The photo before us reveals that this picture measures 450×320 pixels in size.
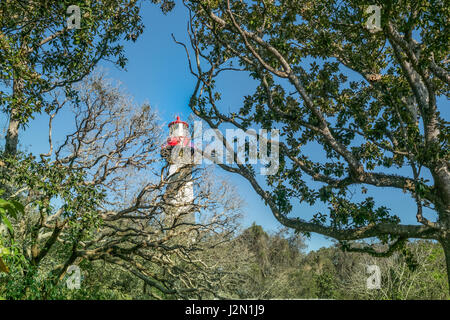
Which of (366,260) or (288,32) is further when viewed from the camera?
(366,260)

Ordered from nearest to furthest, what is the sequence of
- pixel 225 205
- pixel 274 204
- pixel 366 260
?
pixel 274 204 → pixel 225 205 → pixel 366 260

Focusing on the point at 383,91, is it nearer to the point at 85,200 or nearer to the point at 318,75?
the point at 318,75

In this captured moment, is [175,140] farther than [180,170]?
Yes

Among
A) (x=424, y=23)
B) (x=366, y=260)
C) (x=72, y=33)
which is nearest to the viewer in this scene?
(x=424, y=23)

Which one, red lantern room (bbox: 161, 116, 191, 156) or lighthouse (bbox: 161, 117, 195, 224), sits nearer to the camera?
lighthouse (bbox: 161, 117, 195, 224)

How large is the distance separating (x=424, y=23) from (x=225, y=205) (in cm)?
804

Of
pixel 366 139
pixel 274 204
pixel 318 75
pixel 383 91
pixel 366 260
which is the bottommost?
pixel 366 260

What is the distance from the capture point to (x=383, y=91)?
738cm

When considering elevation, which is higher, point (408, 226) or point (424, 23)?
point (424, 23)

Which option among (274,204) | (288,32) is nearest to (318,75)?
(288,32)

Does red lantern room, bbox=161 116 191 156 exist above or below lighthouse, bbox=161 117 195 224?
above

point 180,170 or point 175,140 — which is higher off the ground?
point 175,140

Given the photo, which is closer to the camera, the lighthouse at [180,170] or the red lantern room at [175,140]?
the lighthouse at [180,170]

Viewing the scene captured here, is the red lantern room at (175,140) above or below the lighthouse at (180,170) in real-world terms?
above
